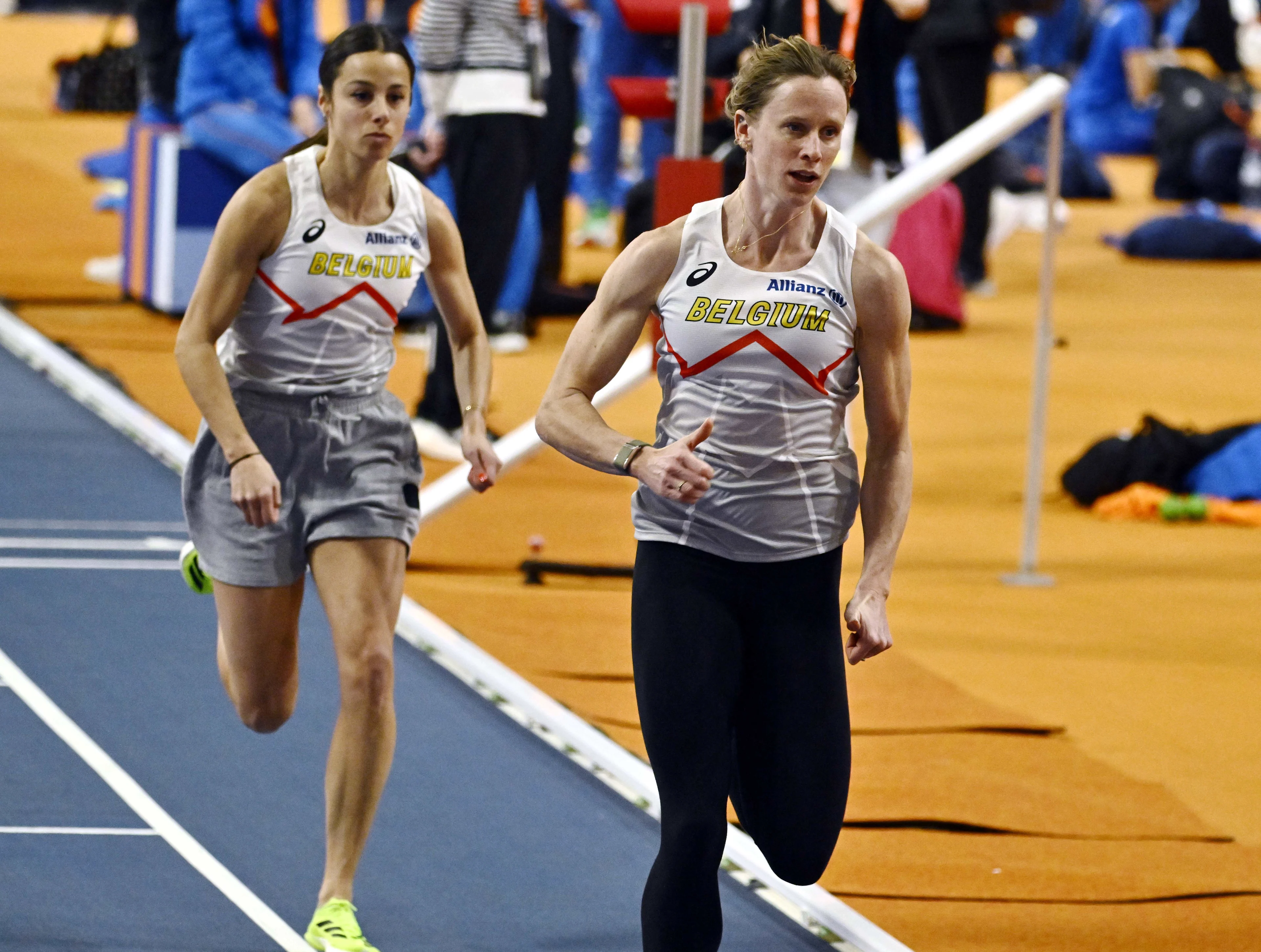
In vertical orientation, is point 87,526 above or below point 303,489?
below

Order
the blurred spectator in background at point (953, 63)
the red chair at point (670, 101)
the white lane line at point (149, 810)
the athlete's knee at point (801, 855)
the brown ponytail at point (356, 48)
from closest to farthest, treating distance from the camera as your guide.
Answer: the athlete's knee at point (801, 855), the brown ponytail at point (356, 48), the white lane line at point (149, 810), the red chair at point (670, 101), the blurred spectator in background at point (953, 63)

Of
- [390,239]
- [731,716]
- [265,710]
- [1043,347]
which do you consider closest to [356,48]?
[390,239]

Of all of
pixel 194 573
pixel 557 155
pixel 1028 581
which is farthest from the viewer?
pixel 557 155

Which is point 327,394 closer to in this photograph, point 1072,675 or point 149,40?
point 1072,675

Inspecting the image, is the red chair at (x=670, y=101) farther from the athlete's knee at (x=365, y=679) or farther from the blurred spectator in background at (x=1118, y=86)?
the blurred spectator in background at (x=1118, y=86)

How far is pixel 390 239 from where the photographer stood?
4.63m

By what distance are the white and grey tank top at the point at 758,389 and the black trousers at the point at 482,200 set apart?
5502mm

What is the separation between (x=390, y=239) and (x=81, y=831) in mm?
1787

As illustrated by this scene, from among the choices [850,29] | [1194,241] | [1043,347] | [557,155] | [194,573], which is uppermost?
[850,29]

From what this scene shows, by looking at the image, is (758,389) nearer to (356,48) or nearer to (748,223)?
(748,223)

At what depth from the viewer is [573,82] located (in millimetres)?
13164

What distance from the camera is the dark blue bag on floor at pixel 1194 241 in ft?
55.3

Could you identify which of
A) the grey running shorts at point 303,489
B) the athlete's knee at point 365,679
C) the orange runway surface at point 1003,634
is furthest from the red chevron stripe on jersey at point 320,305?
the orange runway surface at point 1003,634

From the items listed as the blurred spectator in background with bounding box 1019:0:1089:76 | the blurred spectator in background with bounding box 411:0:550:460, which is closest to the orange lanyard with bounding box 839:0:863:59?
the blurred spectator in background with bounding box 411:0:550:460
